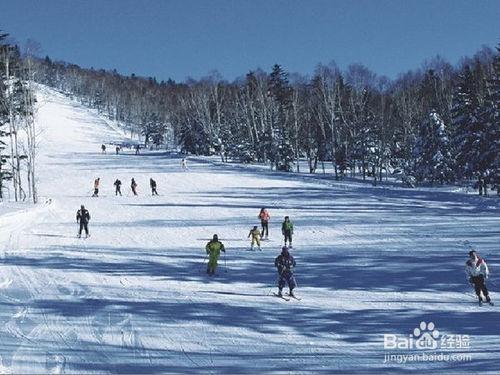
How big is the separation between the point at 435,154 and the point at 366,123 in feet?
30.7

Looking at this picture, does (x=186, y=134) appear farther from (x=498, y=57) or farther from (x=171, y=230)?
(x=171, y=230)

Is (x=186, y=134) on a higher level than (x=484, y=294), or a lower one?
higher

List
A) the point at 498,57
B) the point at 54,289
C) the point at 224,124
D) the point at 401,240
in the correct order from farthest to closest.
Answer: the point at 224,124 → the point at 498,57 → the point at 401,240 → the point at 54,289

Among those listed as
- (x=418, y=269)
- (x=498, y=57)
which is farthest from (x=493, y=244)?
(x=498, y=57)

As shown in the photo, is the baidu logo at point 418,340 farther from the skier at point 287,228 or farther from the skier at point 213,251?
the skier at point 287,228

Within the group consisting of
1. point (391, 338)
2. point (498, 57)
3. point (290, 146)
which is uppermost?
point (498, 57)

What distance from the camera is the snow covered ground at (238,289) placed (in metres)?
9.96

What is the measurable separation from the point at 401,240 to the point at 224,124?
53069 mm

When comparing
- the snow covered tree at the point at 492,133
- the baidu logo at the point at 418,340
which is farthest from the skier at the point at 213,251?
the snow covered tree at the point at 492,133

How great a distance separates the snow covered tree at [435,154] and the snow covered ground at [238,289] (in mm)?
16159

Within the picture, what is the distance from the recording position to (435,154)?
160ft

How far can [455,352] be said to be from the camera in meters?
9.91

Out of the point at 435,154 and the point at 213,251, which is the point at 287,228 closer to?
the point at 213,251

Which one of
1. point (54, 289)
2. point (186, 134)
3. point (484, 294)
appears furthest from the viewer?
→ point (186, 134)
